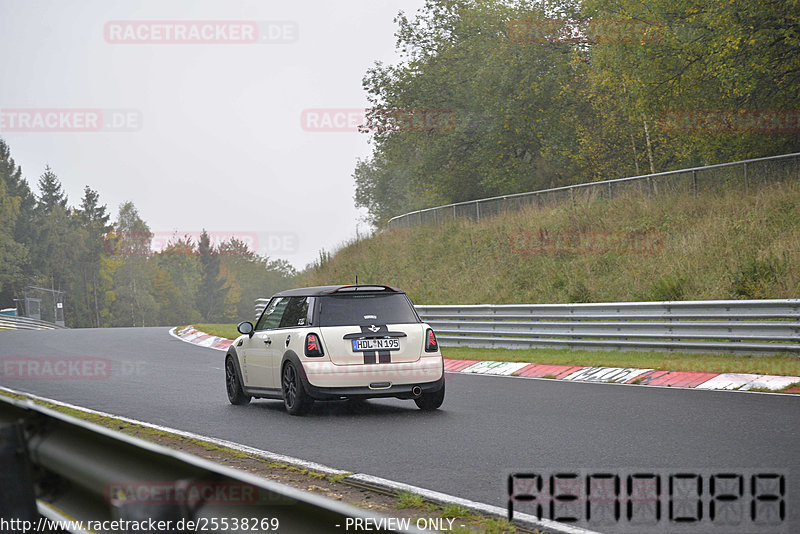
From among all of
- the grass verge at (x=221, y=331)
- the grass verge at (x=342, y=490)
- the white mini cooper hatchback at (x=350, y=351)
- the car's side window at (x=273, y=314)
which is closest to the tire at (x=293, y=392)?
the white mini cooper hatchback at (x=350, y=351)

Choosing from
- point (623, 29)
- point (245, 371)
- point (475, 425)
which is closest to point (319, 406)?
point (245, 371)

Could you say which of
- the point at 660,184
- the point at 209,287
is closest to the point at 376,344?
the point at 660,184

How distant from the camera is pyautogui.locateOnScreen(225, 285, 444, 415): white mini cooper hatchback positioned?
35.7ft

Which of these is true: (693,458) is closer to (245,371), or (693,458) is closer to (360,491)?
(360,491)

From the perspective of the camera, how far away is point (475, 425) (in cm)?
990

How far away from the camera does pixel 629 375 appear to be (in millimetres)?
14391

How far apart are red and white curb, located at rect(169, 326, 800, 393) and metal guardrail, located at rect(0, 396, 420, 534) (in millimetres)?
10299

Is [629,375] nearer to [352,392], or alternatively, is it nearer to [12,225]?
[352,392]

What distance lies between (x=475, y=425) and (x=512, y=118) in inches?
1237

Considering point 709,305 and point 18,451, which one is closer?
point 18,451

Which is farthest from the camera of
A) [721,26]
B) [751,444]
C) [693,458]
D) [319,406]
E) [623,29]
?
[623,29]

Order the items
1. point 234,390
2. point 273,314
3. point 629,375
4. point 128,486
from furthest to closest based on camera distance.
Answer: point 629,375 < point 234,390 < point 273,314 < point 128,486

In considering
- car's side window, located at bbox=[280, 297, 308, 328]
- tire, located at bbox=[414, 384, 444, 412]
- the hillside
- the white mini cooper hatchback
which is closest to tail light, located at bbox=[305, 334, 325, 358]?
the white mini cooper hatchback

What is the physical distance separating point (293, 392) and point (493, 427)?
2.82 m
